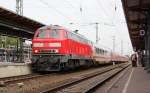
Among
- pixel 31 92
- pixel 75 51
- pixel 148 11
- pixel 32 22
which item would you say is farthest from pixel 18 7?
pixel 31 92

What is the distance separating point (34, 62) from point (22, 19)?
19.8 feet

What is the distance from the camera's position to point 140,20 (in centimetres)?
3938

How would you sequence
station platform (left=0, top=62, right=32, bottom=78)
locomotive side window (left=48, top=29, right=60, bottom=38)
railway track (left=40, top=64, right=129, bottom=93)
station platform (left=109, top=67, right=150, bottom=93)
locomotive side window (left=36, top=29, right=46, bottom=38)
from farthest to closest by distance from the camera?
locomotive side window (left=36, top=29, right=46, bottom=38), locomotive side window (left=48, top=29, right=60, bottom=38), station platform (left=0, top=62, right=32, bottom=78), station platform (left=109, top=67, right=150, bottom=93), railway track (left=40, top=64, right=129, bottom=93)

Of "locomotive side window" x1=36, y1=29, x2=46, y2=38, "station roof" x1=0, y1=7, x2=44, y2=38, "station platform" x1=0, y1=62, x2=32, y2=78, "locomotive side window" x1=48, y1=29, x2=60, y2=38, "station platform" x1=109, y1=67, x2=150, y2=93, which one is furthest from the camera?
"station roof" x1=0, y1=7, x2=44, y2=38

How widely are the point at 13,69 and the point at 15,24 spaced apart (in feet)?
23.4

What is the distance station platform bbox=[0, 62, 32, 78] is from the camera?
21641 mm

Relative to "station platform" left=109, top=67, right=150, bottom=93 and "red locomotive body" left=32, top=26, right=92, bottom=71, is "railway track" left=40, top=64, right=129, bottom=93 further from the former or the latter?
"red locomotive body" left=32, top=26, right=92, bottom=71

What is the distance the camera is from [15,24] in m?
29.5

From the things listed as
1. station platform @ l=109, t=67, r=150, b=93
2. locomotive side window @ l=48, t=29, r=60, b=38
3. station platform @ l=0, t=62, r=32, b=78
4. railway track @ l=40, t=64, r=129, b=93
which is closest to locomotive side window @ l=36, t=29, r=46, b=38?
locomotive side window @ l=48, t=29, r=60, b=38

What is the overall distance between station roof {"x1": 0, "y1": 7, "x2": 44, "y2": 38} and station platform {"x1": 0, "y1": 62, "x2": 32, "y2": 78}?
3.85 meters

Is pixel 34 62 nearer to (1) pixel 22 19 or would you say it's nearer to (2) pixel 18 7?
(1) pixel 22 19

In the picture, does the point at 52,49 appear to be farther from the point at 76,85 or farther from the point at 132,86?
the point at 132,86

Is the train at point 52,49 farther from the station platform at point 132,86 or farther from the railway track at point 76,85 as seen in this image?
the station platform at point 132,86

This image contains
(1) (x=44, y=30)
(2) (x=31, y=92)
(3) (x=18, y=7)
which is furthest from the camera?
(3) (x=18, y=7)
